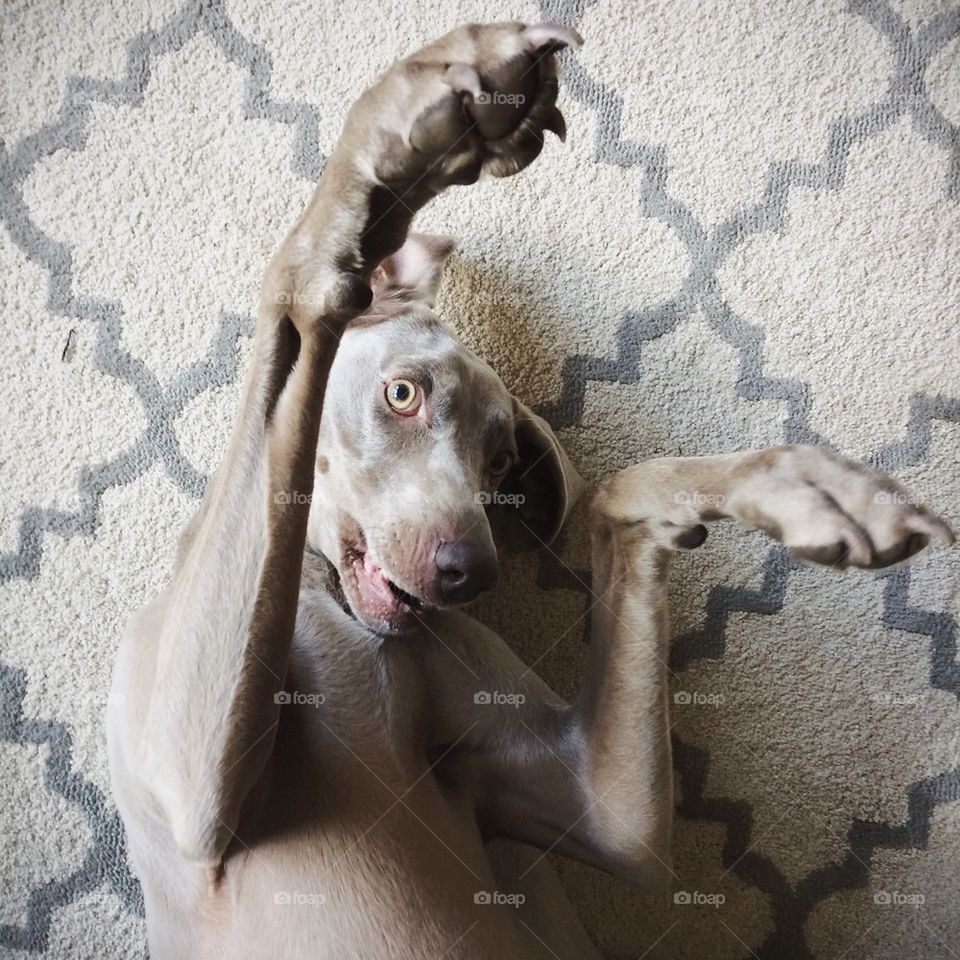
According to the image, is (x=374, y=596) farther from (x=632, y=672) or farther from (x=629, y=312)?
(x=629, y=312)

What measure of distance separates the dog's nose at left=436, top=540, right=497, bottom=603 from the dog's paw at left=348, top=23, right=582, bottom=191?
50cm

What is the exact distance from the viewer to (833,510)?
1.19 metres

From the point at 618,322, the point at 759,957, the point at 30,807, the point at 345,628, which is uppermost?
the point at 618,322

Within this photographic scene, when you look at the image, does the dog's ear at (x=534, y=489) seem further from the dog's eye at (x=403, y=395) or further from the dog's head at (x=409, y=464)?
the dog's eye at (x=403, y=395)

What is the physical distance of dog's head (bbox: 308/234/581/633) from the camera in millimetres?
1360

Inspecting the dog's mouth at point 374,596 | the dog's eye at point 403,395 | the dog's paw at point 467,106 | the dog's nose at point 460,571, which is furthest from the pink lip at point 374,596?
the dog's paw at point 467,106

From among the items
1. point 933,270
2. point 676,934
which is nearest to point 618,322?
point 933,270

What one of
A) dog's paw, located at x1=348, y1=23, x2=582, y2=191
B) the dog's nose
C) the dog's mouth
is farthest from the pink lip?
dog's paw, located at x1=348, y1=23, x2=582, y2=191

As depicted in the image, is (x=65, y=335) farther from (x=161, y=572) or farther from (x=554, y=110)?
(x=554, y=110)

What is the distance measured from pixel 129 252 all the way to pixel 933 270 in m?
1.44

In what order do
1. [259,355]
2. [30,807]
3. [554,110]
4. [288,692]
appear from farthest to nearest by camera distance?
[30,807] → [288,692] → [259,355] → [554,110]

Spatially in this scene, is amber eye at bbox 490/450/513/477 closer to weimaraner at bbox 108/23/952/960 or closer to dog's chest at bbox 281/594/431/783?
weimaraner at bbox 108/23/952/960

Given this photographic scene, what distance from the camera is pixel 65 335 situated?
1766 mm

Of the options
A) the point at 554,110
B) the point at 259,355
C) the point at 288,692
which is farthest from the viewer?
the point at 288,692
